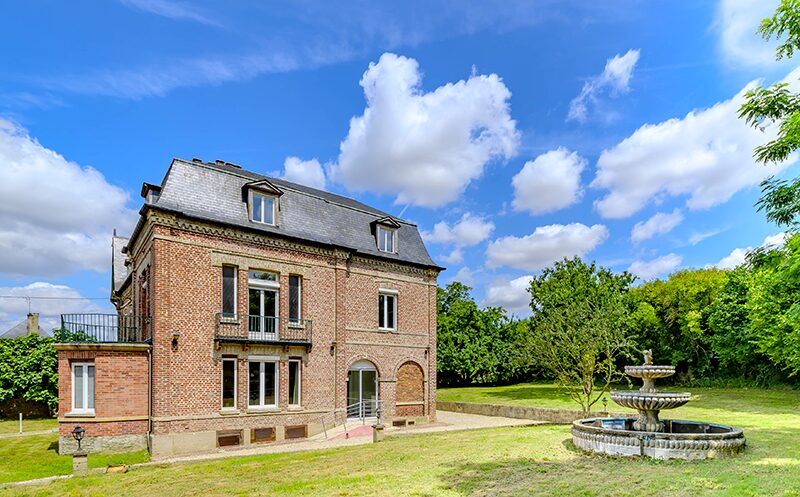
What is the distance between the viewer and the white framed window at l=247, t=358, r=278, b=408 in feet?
60.5

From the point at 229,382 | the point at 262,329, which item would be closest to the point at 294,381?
the point at 262,329

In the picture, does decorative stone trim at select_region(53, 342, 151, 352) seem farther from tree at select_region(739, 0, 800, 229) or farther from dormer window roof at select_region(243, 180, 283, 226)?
tree at select_region(739, 0, 800, 229)

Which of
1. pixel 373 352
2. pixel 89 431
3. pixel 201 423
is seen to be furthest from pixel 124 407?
pixel 373 352

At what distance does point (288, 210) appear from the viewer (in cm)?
2044

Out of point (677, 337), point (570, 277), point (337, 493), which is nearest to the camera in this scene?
point (337, 493)

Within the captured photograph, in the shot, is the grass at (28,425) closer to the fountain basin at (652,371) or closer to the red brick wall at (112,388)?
the red brick wall at (112,388)

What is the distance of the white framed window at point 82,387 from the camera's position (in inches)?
656

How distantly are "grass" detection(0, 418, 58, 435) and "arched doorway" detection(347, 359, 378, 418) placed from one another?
1293 cm

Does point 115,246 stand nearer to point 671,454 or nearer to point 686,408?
point 671,454

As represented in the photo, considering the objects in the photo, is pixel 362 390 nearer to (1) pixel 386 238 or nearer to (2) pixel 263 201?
(1) pixel 386 238

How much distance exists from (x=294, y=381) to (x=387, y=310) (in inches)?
209

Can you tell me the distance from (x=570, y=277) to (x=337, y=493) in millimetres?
29244

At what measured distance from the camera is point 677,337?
40875mm

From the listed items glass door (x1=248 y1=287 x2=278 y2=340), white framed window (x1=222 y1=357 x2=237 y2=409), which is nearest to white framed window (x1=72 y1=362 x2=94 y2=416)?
white framed window (x1=222 y1=357 x2=237 y2=409)
